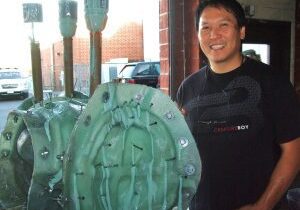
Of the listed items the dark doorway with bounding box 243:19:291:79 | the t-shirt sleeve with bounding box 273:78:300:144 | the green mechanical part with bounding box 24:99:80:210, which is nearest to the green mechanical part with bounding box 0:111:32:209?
the green mechanical part with bounding box 24:99:80:210

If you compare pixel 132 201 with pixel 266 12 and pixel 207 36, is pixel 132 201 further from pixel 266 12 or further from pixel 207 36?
pixel 266 12

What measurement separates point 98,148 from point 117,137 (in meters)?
0.07

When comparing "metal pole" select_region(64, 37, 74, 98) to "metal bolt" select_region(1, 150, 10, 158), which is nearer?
"metal bolt" select_region(1, 150, 10, 158)

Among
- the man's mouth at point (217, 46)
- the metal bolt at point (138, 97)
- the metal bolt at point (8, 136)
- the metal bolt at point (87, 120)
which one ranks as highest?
the man's mouth at point (217, 46)

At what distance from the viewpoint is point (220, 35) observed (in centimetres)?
197

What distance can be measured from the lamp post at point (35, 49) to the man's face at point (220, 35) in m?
0.76

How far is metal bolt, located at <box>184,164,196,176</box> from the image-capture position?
1426 mm

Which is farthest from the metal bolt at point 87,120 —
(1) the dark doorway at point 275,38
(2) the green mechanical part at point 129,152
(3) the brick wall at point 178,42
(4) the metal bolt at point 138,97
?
(1) the dark doorway at point 275,38

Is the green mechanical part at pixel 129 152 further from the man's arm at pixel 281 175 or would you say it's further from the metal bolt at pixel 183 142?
the man's arm at pixel 281 175

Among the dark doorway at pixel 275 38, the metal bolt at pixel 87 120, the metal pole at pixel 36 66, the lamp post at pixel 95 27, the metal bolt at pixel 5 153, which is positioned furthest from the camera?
the dark doorway at pixel 275 38

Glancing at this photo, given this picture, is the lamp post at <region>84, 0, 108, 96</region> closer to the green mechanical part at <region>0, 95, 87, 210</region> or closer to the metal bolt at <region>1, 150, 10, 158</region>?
the green mechanical part at <region>0, 95, 87, 210</region>

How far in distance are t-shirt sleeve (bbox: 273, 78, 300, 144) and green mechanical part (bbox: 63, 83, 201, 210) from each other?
25.5 inches

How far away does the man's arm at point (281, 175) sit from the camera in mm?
1929

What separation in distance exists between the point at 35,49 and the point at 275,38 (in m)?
4.06
